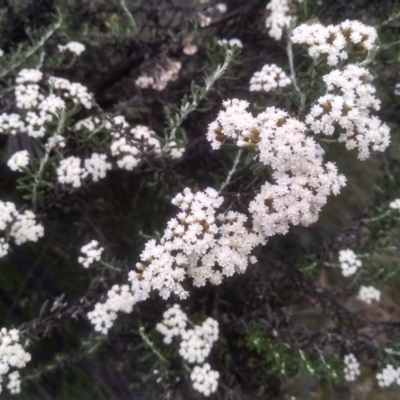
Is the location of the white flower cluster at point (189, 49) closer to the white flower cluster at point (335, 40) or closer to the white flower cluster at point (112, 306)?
the white flower cluster at point (335, 40)

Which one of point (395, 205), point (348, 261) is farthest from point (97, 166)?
point (395, 205)

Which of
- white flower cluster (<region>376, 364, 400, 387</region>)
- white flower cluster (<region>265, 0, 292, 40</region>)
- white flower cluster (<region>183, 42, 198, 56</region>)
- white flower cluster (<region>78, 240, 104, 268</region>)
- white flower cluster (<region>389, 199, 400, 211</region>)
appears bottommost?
white flower cluster (<region>376, 364, 400, 387</region>)

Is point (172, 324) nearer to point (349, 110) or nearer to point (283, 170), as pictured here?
point (283, 170)

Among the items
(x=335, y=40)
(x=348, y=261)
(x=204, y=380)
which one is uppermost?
(x=335, y=40)

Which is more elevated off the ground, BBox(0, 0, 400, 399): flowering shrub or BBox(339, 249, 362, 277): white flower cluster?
BBox(0, 0, 400, 399): flowering shrub

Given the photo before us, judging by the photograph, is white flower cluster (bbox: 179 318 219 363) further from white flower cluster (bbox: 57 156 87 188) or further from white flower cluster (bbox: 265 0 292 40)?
white flower cluster (bbox: 265 0 292 40)

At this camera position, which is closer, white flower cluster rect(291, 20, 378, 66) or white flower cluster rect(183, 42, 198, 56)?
white flower cluster rect(291, 20, 378, 66)

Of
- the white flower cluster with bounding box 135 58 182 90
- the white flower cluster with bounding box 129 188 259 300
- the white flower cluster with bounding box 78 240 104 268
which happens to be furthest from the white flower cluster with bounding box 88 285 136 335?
the white flower cluster with bounding box 135 58 182 90
